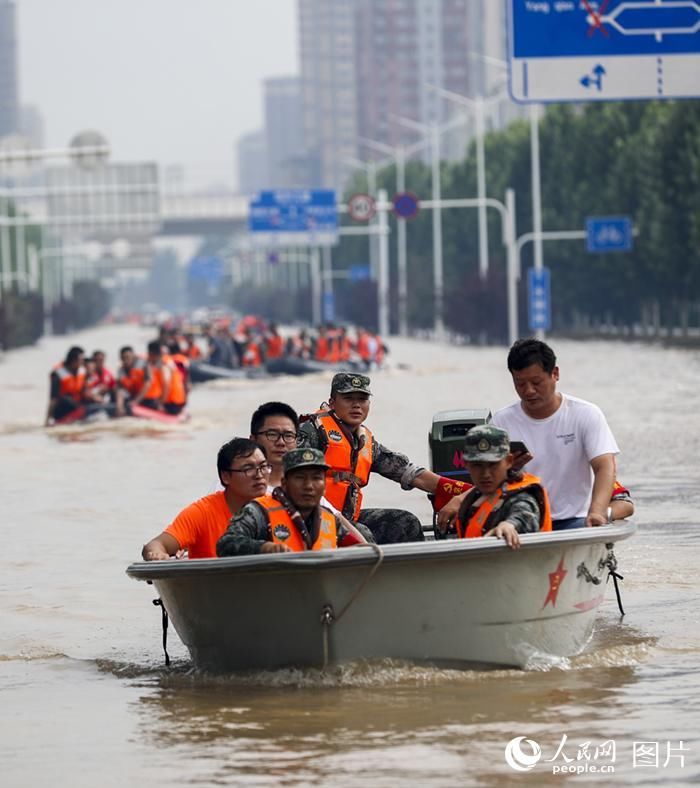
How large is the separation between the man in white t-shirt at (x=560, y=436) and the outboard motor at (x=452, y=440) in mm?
1276

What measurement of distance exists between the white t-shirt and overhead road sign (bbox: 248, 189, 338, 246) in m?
76.0

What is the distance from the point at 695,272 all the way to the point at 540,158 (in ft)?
63.4

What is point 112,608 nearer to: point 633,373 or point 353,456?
point 353,456

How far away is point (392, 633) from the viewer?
10.4m

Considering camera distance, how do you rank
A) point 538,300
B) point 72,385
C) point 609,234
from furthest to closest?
point 609,234 → point 538,300 → point 72,385

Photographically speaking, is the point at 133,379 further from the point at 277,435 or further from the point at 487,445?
the point at 487,445

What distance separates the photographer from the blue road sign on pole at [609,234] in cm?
7156

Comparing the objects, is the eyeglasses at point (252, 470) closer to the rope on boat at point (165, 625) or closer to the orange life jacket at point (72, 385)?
the rope on boat at point (165, 625)

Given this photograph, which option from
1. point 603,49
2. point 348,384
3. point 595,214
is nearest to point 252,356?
point 603,49

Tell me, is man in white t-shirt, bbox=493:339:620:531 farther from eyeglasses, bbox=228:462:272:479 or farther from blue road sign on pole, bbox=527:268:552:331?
blue road sign on pole, bbox=527:268:552:331

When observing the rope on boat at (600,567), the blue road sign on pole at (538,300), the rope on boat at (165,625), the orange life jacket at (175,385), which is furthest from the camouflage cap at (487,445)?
the blue road sign on pole at (538,300)

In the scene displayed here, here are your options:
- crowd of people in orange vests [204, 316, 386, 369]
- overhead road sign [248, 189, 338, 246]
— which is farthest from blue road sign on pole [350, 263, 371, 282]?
crowd of people in orange vests [204, 316, 386, 369]

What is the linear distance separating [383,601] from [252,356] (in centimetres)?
4191

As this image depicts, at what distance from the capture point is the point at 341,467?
1160 centimetres
